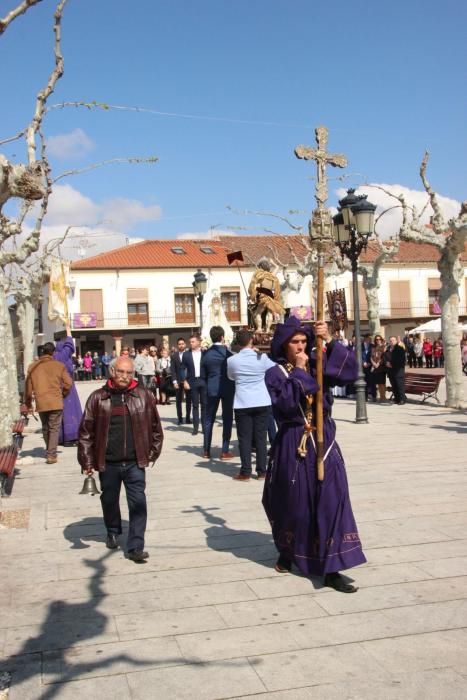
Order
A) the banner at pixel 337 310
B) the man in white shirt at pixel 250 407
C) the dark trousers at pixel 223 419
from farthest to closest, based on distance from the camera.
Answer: the banner at pixel 337 310
the dark trousers at pixel 223 419
the man in white shirt at pixel 250 407

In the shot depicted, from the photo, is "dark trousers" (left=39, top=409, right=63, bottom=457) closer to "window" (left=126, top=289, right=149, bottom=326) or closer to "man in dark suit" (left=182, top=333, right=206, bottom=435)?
"man in dark suit" (left=182, top=333, right=206, bottom=435)

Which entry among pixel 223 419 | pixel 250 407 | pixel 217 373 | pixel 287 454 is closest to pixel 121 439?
pixel 287 454

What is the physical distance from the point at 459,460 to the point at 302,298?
45336mm

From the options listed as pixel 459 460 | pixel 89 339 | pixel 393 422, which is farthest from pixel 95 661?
pixel 89 339

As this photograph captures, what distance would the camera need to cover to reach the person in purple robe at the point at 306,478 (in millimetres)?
4688

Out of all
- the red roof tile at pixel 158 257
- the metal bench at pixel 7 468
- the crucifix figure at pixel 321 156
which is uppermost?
the red roof tile at pixel 158 257

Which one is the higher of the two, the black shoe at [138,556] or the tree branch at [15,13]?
the tree branch at [15,13]

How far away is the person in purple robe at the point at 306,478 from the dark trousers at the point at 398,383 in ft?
42.2

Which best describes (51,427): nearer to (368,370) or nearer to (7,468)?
(7,468)

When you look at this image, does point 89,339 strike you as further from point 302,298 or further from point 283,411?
point 283,411

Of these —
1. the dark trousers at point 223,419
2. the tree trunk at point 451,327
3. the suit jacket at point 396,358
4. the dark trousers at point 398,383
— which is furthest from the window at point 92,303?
the dark trousers at point 223,419

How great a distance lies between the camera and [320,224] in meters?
5.57

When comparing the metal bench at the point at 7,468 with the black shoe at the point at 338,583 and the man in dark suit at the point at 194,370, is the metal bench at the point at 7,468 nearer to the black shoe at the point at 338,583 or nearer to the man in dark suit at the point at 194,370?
the black shoe at the point at 338,583

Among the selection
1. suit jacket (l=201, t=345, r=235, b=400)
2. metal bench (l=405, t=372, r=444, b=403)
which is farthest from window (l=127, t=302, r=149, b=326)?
suit jacket (l=201, t=345, r=235, b=400)
